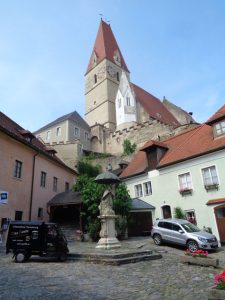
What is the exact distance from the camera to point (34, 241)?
11.3m

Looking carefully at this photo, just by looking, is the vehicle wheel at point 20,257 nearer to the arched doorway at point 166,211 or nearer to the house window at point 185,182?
the house window at point 185,182

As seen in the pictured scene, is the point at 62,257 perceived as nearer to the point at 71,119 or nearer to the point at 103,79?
the point at 71,119

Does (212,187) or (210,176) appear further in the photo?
(210,176)

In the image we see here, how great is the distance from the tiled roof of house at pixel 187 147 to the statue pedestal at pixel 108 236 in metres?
8.13

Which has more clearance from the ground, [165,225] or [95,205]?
[95,205]

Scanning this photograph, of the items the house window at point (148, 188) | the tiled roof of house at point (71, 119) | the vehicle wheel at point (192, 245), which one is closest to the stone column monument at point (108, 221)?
the vehicle wheel at point (192, 245)

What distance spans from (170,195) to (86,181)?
6.83 metres

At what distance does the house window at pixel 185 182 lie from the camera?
19172 mm

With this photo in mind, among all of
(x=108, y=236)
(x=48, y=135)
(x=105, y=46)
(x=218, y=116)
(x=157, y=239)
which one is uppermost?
(x=105, y=46)

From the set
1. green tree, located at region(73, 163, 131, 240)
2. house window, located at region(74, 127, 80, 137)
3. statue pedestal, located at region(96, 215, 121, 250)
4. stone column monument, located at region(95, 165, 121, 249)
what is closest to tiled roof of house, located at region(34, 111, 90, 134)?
house window, located at region(74, 127, 80, 137)

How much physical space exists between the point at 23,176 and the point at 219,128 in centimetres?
1466

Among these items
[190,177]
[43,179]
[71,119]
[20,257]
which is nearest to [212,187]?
[190,177]

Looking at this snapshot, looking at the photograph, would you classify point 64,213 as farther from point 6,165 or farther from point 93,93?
point 93,93

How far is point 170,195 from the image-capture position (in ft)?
66.7
